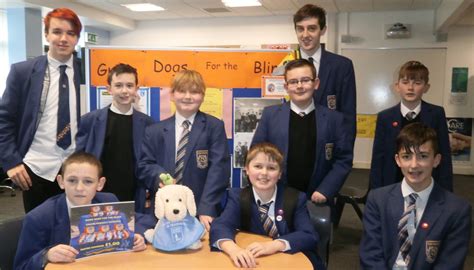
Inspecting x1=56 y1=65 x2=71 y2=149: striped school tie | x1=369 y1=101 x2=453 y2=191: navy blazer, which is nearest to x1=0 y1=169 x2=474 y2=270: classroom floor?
x1=369 y1=101 x2=453 y2=191: navy blazer

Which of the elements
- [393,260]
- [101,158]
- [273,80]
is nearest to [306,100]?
[273,80]

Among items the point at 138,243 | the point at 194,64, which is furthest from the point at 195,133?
the point at 194,64

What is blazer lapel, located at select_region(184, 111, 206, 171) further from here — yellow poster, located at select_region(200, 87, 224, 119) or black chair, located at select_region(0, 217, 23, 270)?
black chair, located at select_region(0, 217, 23, 270)

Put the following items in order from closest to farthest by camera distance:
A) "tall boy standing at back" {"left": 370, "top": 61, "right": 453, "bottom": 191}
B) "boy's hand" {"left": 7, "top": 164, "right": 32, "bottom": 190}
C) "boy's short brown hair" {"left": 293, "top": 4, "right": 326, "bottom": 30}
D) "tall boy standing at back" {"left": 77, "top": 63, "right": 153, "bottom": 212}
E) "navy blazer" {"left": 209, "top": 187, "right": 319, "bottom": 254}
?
"navy blazer" {"left": 209, "top": 187, "right": 319, "bottom": 254} → "boy's hand" {"left": 7, "top": 164, "right": 32, "bottom": 190} → "tall boy standing at back" {"left": 77, "top": 63, "right": 153, "bottom": 212} → "boy's short brown hair" {"left": 293, "top": 4, "right": 326, "bottom": 30} → "tall boy standing at back" {"left": 370, "top": 61, "right": 453, "bottom": 191}

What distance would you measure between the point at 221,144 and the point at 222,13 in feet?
23.6

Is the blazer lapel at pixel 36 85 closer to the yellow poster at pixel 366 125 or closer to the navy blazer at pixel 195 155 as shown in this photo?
the navy blazer at pixel 195 155

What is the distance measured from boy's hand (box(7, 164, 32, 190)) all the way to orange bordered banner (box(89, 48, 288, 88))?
112cm

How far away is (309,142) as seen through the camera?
2.51 m

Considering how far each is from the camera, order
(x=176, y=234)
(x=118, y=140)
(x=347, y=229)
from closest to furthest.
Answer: (x=176, y=234) → (x=118, y=140) → (x=347, y=229)

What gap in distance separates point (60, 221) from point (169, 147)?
2.66ft

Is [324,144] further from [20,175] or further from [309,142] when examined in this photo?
[20,175]

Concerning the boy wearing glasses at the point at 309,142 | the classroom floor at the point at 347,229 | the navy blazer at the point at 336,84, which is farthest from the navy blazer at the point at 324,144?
the classroom floor at the point at 347,229

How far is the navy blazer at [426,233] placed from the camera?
1984mm

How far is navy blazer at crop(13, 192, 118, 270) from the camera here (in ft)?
5.58
